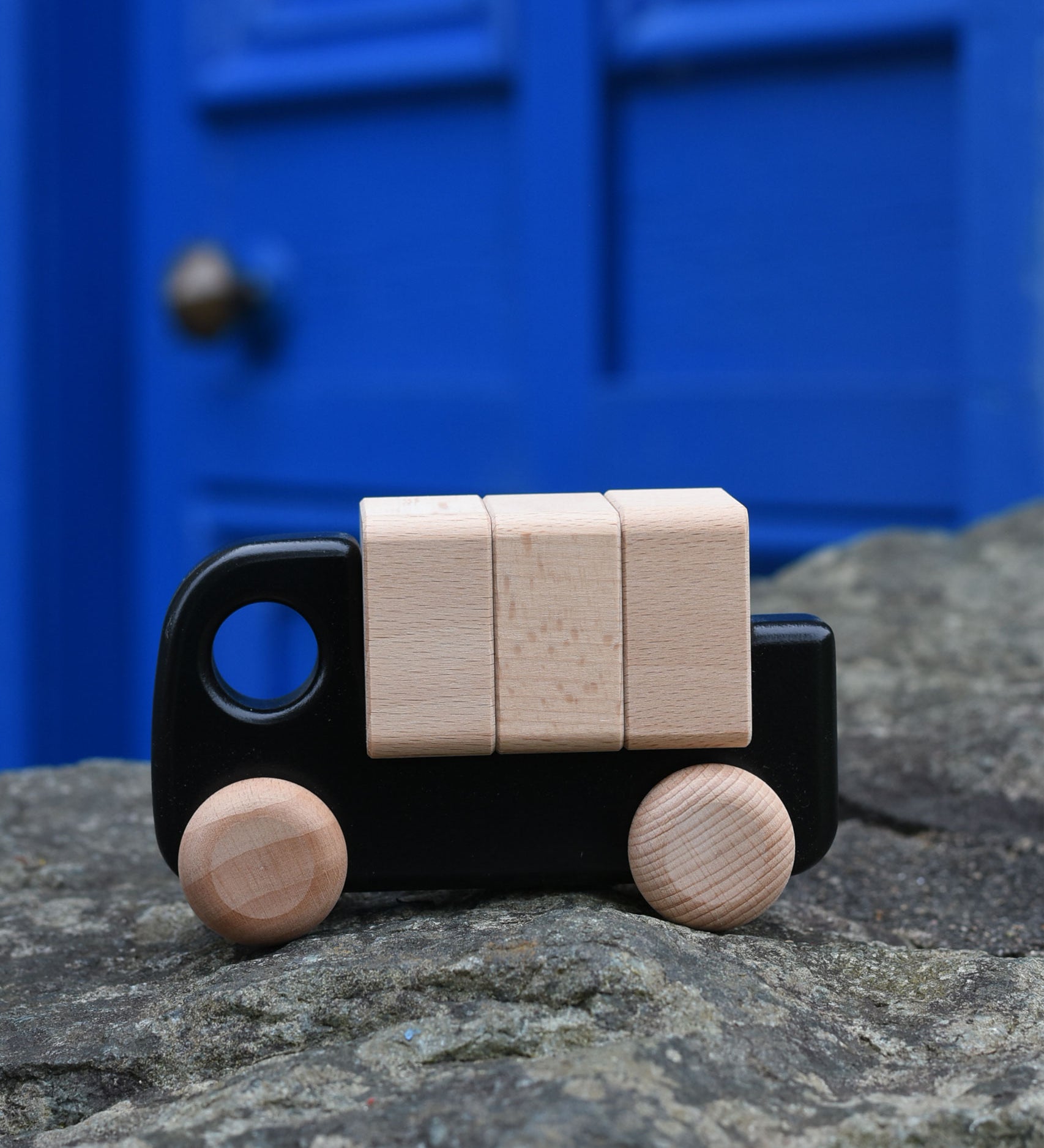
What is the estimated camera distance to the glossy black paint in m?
0.78

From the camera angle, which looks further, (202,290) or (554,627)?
(202,290)

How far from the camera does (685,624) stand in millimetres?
766

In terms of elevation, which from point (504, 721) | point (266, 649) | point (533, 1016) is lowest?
point (266, 649)

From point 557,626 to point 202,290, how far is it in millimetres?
1704

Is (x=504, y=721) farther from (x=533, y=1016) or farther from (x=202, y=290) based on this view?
(x=202, y=290)

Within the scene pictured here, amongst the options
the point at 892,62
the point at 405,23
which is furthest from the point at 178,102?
the point at 892,62

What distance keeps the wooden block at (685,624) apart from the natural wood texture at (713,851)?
1.2 inches

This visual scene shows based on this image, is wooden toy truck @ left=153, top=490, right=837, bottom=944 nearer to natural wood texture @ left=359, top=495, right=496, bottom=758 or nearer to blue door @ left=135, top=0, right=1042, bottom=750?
natural wood texture @ left=359, top=495, right=496, bottom=758

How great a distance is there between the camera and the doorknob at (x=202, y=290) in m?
2.30

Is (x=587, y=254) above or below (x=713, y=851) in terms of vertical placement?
above

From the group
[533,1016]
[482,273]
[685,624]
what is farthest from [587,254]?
[533,1016]

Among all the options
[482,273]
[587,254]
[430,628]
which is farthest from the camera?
[482,273]

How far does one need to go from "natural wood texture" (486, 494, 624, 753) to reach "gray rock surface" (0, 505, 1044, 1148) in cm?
10

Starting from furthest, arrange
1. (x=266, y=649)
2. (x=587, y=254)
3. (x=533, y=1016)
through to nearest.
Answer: (x=266, y=649) → (x=587, y=254) → (x=533, y=1016)
